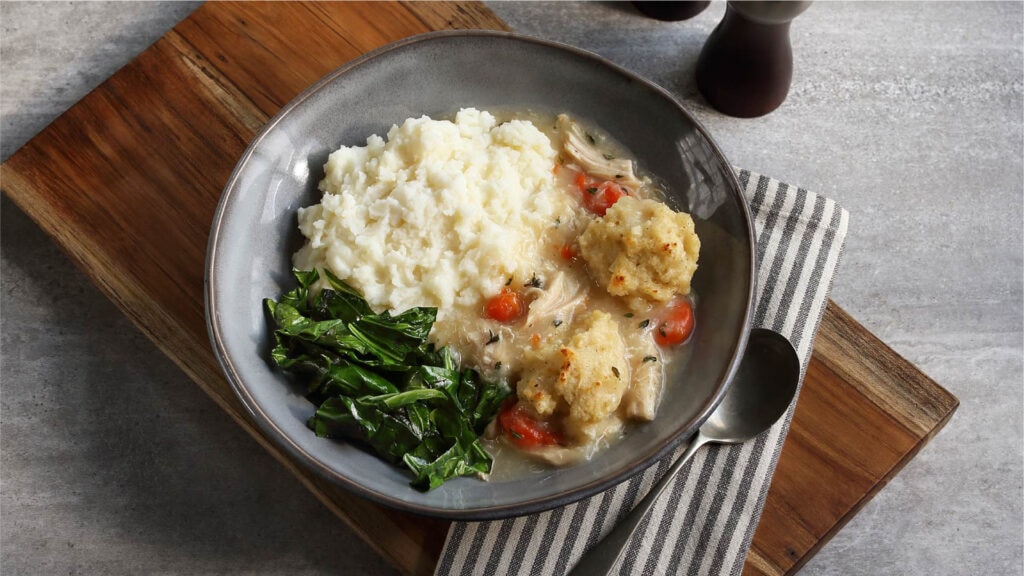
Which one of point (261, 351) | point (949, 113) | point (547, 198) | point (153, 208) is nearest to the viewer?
point (261, 351)

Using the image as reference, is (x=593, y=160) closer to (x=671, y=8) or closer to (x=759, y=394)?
(x=759, y=394)

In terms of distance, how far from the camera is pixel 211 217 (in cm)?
532

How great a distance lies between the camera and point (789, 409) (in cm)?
486

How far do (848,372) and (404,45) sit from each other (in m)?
3.11

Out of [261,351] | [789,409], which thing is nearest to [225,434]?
[261,351]

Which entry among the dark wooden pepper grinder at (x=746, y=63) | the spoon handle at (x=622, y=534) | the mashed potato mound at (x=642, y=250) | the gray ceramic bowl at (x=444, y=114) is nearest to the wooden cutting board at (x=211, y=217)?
the spoon handle at (x=622, y=534)

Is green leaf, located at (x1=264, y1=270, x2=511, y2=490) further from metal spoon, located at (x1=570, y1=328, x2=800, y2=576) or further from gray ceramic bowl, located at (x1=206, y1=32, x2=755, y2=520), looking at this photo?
metal spoon, located at (x1=570, y1=328, x2=800, y2=576)

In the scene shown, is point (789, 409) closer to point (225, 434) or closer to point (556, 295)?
point (556, 295)

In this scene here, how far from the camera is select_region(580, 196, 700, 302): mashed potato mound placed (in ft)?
14.4

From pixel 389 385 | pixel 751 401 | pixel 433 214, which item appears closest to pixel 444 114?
pixel 433 214

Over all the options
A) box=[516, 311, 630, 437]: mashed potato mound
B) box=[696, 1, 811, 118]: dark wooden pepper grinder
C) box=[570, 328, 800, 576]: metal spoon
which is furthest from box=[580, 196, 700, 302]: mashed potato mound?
box=[696, 1, 811, 118]: dark wooden pepper grinder

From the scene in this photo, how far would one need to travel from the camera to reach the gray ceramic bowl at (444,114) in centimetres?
418

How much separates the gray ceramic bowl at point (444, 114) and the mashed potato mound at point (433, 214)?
0.80 feet

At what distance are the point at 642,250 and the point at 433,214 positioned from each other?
1.08 m
